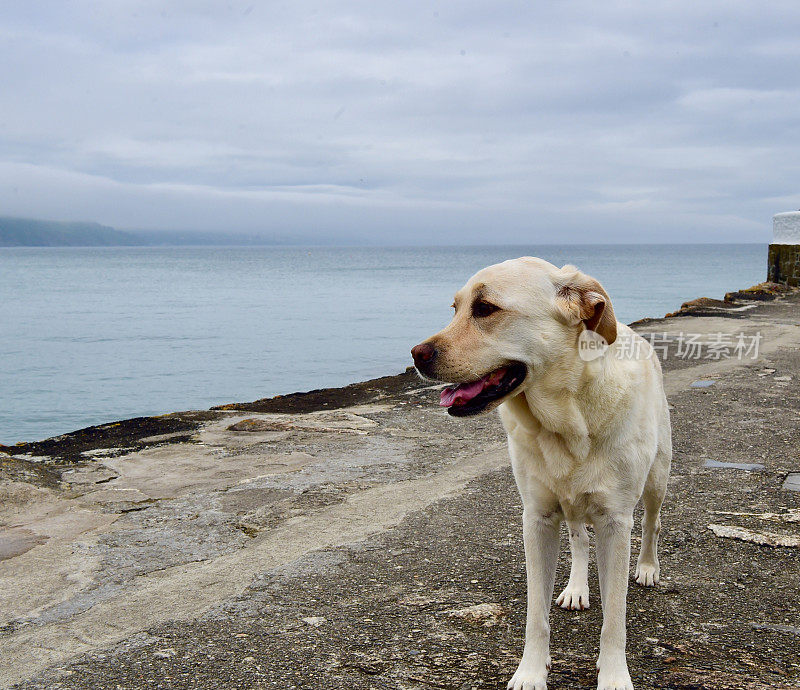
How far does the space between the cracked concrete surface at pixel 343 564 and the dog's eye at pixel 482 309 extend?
1499 mm

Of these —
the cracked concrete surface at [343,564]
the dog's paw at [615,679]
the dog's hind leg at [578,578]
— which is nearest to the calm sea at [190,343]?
the cracked concrete surface at [343,564]

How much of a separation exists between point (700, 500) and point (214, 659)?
3.46 meters

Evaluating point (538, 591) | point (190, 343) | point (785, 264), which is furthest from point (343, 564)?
point (190, 343)

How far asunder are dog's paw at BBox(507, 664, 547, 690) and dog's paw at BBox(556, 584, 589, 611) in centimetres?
79

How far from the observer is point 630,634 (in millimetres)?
3662

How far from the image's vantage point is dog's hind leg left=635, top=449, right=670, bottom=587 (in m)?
3.97

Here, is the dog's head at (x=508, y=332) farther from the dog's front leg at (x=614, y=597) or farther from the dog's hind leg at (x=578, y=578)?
the dog's hind leg at (x=578, y=578)

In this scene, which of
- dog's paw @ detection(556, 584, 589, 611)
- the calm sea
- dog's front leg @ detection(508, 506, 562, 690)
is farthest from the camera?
the calm sea

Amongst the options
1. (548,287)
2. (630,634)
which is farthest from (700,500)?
(548,287)

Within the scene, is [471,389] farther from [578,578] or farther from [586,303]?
[578,578]

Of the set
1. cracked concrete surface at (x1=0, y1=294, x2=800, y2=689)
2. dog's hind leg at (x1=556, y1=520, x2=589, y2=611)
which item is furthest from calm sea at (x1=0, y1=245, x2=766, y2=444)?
dog's hind leg at (x1=556, y1=520, x2=589, y2=611)

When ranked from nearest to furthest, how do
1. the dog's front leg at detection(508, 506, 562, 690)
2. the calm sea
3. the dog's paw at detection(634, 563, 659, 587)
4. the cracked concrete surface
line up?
the dog's front leg at detection(508, 506, 562, 690) → the cracked concrete surface → the dog's paw at detection(634, 563, 659, 587) → the calm sea

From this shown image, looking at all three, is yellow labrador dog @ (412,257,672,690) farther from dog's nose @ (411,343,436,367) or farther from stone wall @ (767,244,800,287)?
stone wall @ (767,244,800,287)

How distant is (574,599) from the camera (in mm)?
3939
